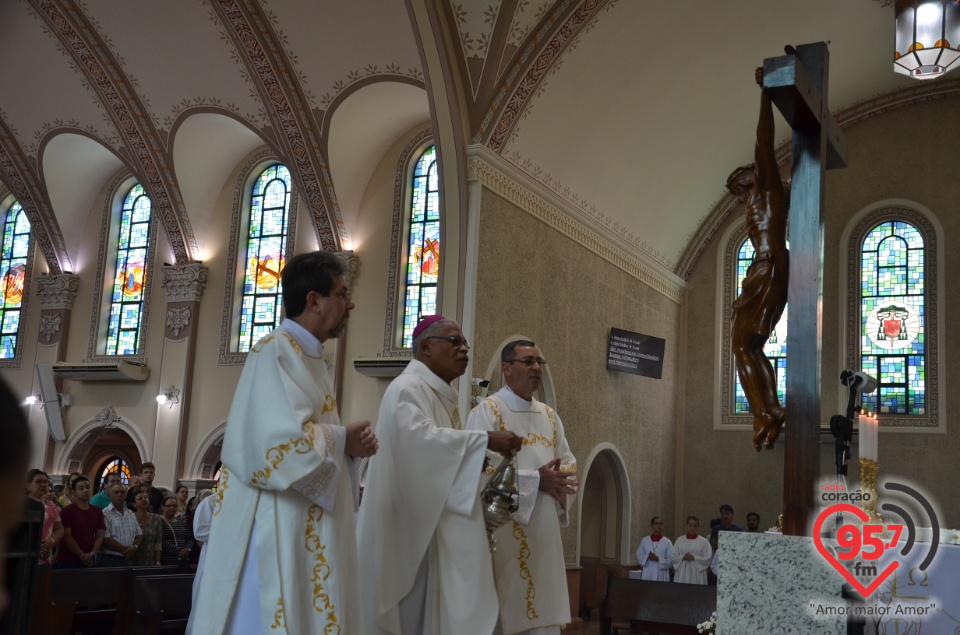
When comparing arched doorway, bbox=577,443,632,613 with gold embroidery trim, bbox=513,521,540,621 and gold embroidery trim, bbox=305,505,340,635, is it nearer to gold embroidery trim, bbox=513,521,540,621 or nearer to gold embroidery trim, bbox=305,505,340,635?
gold embroidery trim, bbox=513,521,540,621

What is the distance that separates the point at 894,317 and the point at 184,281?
34.5ft

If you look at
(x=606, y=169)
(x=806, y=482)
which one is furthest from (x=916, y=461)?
(x=806, y=482)

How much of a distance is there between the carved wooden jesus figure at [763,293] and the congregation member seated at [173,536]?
22.2ft

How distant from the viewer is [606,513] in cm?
1370

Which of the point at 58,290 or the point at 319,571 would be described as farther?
the point at 58,290

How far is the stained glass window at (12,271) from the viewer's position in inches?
659

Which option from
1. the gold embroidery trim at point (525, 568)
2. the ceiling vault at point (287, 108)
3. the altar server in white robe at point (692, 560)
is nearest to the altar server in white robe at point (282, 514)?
the gold embroidery trim at point (525, 568)

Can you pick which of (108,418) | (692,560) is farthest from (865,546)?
(108,418)

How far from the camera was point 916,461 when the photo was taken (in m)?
13.5

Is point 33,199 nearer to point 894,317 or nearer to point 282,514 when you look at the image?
point 894,317

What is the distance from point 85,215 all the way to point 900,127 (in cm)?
1294

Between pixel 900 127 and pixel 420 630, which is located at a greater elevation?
pixel 900 127

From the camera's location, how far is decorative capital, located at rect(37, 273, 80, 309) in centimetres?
1627

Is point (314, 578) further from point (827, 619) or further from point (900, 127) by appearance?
point (900, 127)
